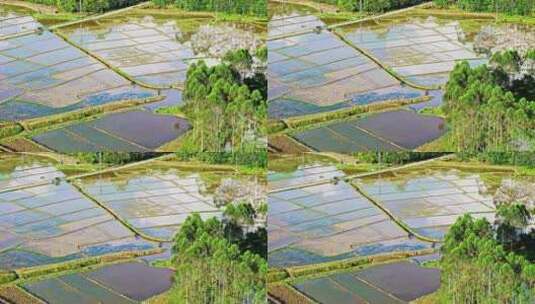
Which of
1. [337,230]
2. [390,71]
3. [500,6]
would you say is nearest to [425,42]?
[390,71]

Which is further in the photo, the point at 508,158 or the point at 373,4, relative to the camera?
the point at 373,4

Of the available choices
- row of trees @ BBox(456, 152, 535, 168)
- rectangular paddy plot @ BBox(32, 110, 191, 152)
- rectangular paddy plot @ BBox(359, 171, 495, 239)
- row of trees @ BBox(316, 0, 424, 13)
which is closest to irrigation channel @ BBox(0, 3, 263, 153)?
rectangular paddy plot @ BBox(32, 110, 191, 152)

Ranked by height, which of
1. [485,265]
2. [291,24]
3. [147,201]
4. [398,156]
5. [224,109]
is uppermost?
[291,24]

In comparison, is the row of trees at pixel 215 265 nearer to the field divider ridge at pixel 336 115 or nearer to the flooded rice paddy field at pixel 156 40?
the field divider ridge at pixel 336 115

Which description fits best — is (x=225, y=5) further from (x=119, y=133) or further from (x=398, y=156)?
(x=398, y=156)

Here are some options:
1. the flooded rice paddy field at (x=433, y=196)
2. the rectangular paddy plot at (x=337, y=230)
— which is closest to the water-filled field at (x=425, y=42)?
the flooded rice paddy field at (x=433, y=196)

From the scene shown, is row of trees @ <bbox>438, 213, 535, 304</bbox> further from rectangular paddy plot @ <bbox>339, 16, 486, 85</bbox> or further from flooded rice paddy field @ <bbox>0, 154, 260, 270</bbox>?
flooded rice paddy field @ <bbox>0, 154, 260, 270</bbox>
